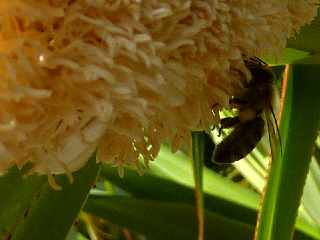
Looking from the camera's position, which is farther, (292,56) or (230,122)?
(230,122)

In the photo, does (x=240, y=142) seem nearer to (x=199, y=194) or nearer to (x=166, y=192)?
(x=199, y=194)

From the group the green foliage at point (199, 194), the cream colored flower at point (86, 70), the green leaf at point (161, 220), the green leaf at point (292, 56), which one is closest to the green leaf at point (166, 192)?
the green foliage at point (199, 194)

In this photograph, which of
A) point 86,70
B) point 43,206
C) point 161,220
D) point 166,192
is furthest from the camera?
point 166,192

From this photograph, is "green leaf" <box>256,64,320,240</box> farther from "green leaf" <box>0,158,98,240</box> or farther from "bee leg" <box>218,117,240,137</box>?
"green leaf" <box>0,158,98,240</box>

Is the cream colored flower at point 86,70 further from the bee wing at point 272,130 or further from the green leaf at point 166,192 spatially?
the green leaf at point 166,192

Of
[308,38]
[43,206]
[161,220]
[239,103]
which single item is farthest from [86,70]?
[161,220]

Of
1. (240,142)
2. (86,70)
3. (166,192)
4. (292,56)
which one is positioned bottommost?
(166,192)

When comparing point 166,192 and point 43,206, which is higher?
point 43,206

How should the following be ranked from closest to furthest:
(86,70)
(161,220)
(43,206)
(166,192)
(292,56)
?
(86,70)
(43,206)
(292,56)
(161,220)
(166,192)
